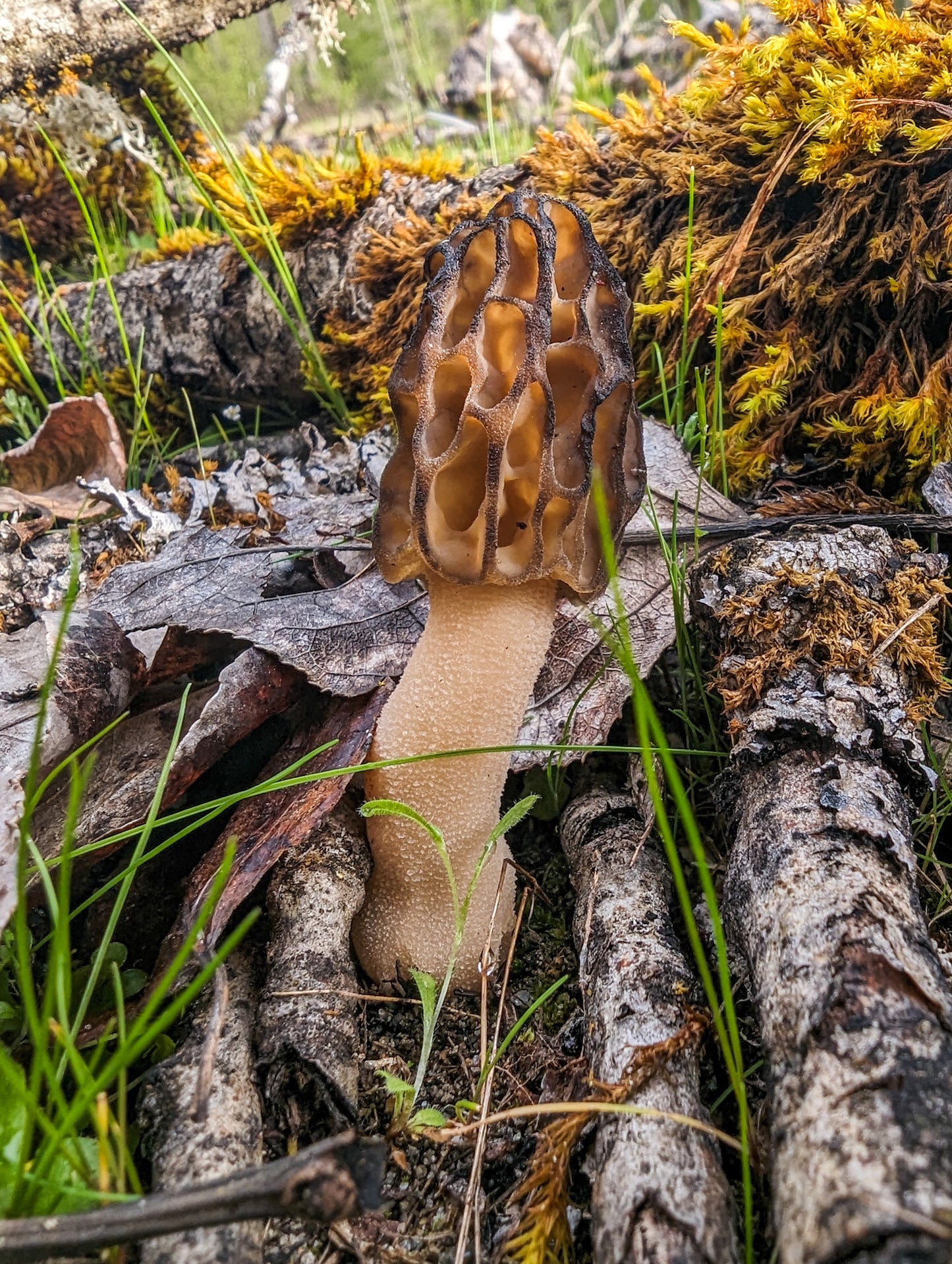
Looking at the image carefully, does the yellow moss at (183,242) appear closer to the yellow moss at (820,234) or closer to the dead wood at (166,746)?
the yellow moss at (820,234)

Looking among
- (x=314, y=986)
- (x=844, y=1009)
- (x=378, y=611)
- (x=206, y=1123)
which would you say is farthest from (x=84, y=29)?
(x=844, y=1009)

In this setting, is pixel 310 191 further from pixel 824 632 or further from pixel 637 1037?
pixel 637 1037

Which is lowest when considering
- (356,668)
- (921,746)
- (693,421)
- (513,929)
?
(513,929)

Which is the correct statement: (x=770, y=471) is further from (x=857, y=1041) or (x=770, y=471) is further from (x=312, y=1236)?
(x=312, y=1236)

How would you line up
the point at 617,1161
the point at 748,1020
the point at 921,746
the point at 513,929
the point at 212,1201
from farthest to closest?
1. the point at 513,929
2. the point at 921,746
3. the point at 748,1020
4. the point at 617,1161
5. the point at 212,1201

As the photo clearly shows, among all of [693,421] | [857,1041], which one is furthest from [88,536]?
[857,1041]

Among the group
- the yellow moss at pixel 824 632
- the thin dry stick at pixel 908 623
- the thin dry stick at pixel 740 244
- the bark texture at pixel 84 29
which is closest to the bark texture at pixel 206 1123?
the yellow moss at pixel 824 632

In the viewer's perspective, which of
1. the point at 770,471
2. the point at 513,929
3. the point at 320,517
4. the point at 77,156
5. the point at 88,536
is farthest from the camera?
the point at 77,156
